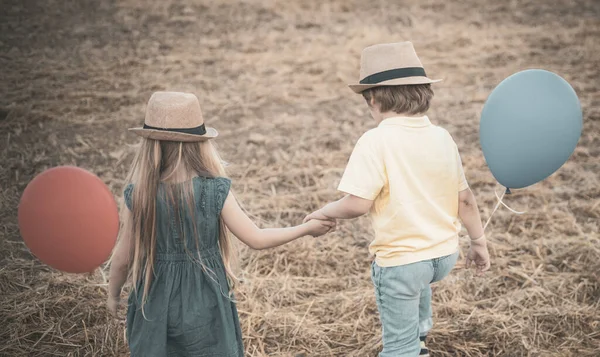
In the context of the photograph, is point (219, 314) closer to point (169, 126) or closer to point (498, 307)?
point (169, 126)

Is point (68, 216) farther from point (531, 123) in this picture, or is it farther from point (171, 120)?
point (531, 123)

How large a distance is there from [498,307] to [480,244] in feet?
3.03

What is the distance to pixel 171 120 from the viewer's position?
2006 millimetres

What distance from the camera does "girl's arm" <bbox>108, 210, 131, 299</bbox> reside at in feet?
6.73

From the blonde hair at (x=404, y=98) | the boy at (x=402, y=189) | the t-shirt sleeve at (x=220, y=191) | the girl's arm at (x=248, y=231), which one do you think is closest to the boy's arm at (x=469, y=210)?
the boy at (x=402, y=189)

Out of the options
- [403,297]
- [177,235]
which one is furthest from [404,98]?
[177,235]

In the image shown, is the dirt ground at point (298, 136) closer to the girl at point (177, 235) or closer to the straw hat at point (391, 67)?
the girl at point (177, 235)

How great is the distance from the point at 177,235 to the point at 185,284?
17cm

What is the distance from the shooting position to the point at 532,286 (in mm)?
3371

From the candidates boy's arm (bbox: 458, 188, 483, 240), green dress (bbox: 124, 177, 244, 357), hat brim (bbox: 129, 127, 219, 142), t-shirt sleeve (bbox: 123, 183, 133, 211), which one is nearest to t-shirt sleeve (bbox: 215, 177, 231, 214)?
green dress (bbox: 124, 177, 244, 357)

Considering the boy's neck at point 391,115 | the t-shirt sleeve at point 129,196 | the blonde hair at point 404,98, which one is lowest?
the t-shirt sleeve at point 129,196

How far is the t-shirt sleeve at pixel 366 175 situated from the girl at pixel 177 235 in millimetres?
356

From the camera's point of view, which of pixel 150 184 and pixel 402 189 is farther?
pixel 402 189

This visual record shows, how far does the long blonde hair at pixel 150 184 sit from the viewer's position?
2000mm
